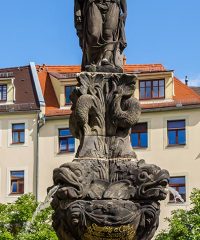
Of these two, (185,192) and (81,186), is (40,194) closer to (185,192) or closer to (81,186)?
(185,192)

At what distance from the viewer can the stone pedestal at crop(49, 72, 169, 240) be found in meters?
12.8

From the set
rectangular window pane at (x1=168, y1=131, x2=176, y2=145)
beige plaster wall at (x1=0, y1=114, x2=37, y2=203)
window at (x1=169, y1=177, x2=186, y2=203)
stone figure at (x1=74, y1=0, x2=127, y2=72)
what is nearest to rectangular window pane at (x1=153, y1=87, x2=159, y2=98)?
rectangular window pane at (x1=168, y1=131, x2=176, y2=145)

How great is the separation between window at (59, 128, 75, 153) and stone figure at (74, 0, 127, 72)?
39325 mm

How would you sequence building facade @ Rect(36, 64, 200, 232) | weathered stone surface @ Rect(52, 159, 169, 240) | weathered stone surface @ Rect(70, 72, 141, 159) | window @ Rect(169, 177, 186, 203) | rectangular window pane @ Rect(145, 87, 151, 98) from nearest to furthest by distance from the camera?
1. weathered stone surface @ Rect(52, 159, 169, 240)
2. weathered stone surface @ Rect(70, 72, 141, 159)
3. window @ Rect(169, 177, 186, 203)
4. building facade @ Rect(36, 64, 200, 232)
5. rectangular window pane @ Rect(145, 87, 151, 98)

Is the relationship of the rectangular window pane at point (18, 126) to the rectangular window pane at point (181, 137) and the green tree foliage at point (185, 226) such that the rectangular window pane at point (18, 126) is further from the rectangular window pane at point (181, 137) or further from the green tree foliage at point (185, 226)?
the green tree foliage at point (185, 226)

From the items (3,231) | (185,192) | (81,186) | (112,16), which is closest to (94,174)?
→ (81,186)

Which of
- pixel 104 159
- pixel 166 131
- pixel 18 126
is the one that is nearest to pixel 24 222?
pixel 18 126

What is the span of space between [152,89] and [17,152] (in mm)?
8651

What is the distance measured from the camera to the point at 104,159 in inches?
531

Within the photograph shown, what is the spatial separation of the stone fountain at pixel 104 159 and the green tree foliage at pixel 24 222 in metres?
25.4

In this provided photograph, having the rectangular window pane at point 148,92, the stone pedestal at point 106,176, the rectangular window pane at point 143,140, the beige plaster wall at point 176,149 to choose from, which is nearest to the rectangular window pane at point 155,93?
the rectangular window pane at point 148,92

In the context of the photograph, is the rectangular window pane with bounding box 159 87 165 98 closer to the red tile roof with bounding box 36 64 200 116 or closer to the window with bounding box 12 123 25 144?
the red tile roof with bounding box 36 64 200 116

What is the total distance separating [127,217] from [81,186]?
77 centimetres

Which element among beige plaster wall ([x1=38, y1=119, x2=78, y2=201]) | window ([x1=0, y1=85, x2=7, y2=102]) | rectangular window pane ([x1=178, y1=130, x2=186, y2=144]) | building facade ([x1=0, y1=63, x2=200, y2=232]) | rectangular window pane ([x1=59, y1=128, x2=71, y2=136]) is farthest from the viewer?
window ([x1=0, y1=85, x2=7, y2=102])
